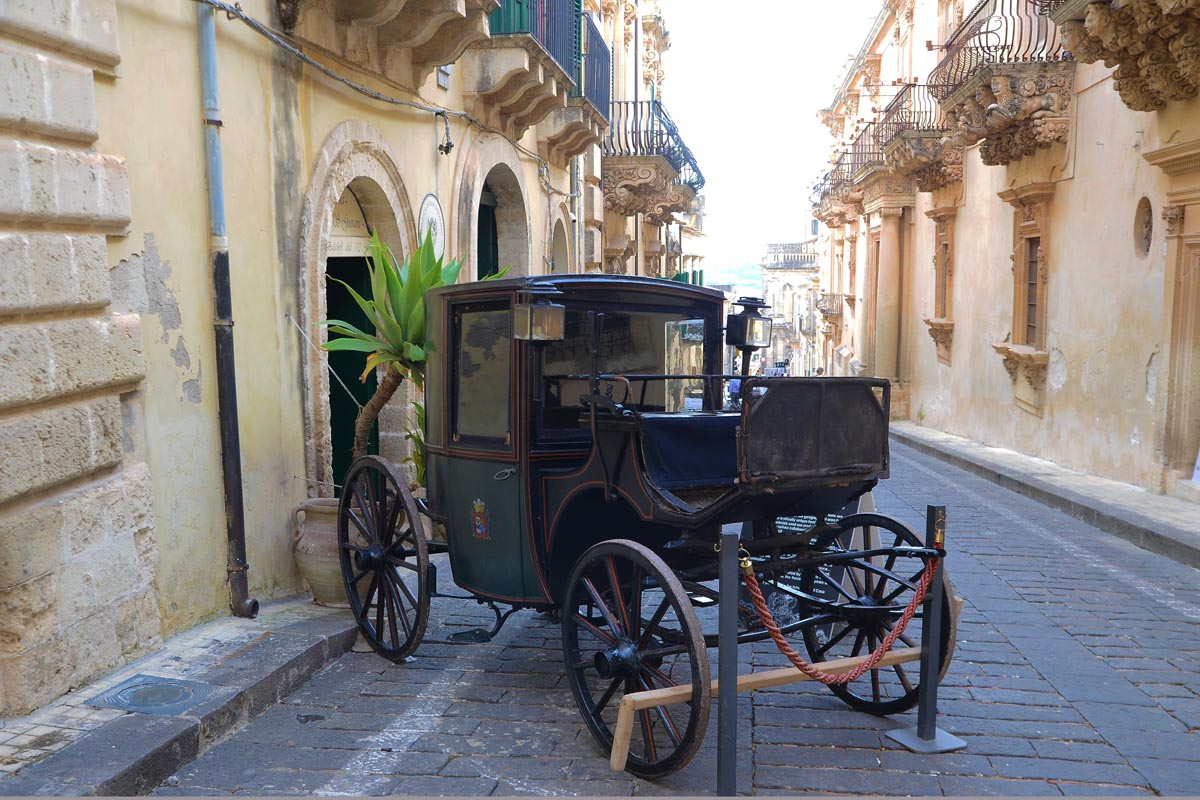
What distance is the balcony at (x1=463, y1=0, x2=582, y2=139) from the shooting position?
33.4 ft

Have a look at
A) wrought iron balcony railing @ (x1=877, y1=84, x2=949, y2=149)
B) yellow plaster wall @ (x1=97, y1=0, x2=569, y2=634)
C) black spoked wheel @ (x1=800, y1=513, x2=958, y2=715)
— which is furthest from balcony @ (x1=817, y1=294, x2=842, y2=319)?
black spoked wheel @ (x1=800, y1=513, x2=958, y2=715)

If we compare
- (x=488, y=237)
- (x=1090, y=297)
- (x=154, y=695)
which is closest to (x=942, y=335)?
(x=1090, y=297)

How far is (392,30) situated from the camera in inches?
303

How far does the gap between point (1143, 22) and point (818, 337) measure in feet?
123

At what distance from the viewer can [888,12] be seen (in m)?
26.0

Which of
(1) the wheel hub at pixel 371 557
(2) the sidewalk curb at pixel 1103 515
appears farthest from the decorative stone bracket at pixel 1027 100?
(1) the wheel hub at pixel 371 557

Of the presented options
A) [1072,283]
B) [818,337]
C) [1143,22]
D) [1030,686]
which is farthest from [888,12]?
[1030,686]

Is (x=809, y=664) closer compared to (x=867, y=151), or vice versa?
(x=809, y=664)

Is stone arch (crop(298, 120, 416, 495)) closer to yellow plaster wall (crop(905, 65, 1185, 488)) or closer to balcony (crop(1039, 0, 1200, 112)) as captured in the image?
balcony (crop(1039, 0, 1200, 112))

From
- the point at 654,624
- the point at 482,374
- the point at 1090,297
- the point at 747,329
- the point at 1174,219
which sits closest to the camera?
the point at 654,624

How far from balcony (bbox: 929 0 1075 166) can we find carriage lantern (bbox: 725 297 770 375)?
9245 millimetres

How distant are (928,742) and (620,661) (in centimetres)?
134

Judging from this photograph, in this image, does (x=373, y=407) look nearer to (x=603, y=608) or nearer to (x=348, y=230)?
(x=603, y=608)

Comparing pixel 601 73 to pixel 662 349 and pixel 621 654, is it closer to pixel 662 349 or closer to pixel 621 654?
pixel 662 349
